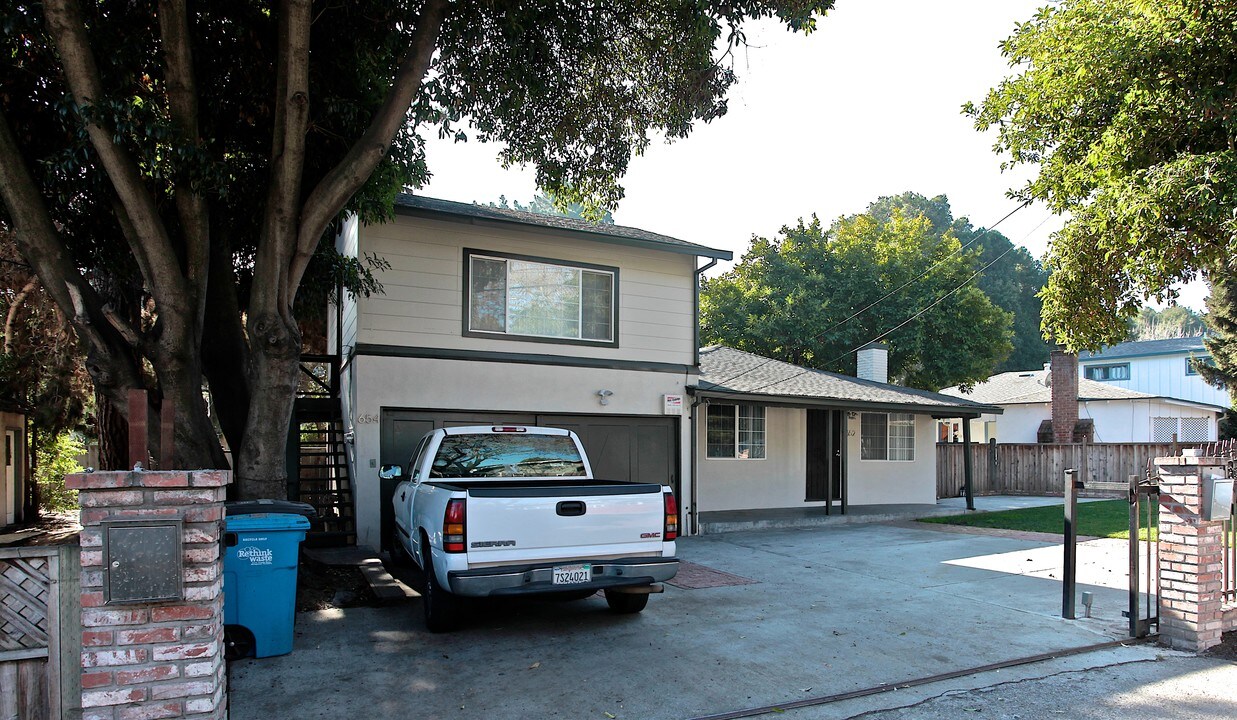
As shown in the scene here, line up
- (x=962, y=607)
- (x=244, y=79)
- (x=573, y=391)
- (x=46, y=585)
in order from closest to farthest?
(x=46, y=585), (x=962, y=607), (x=244, y=79), (x=573, y=391)

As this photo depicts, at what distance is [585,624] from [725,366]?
10122 mm

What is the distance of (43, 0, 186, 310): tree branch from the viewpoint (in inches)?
250

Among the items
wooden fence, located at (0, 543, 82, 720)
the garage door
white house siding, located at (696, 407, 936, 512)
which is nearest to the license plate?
wooden fence, located at (0, 543, 82, 720)

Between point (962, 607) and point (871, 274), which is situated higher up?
point (871, 274)

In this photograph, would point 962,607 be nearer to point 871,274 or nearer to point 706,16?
point 706,16

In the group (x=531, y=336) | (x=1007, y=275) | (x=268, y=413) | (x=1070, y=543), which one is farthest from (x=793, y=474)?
(x=1007, y=275)

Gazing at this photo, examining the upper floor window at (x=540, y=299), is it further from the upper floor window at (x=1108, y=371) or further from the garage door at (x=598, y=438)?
the upper floor window at (x=1108, y=371)

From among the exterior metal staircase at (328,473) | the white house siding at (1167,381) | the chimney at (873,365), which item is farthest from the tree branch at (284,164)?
the white house siding at (1167,381)

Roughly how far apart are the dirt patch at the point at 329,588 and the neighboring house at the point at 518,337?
77.8 inches

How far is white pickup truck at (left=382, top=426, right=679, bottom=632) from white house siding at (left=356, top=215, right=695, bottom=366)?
4326 millimetres

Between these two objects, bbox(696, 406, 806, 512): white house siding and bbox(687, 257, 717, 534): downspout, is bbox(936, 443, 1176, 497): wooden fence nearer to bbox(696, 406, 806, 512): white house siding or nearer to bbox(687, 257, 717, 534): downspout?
bbox(696, 406, 806, 512): white house siding

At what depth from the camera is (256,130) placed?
8.91 meters

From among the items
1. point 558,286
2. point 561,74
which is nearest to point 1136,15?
point 561,74

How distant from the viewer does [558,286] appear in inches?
504
